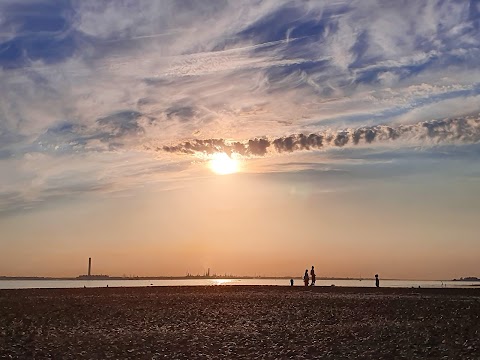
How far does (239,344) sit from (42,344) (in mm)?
8817

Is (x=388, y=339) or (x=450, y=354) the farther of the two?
(x=388, y=339)

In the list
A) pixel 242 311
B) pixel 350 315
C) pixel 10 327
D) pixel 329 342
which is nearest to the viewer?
pixel 329 342

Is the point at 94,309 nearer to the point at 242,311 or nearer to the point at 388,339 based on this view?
the point at 242,311

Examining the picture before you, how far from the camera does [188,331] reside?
93.0ft

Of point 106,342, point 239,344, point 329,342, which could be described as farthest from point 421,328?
point 106,342

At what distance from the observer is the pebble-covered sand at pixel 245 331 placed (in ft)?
72.2

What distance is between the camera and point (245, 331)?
2809 centimetres

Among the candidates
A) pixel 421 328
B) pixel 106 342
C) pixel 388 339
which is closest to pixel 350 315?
pixel 421 328

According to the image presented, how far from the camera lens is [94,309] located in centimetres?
3969

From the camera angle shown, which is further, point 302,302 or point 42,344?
point 302,302

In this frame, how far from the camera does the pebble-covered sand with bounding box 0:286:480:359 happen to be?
2202cm

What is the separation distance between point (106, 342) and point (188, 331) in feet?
15.8

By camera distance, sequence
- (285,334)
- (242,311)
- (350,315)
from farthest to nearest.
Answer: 1. (242,311)
2. (350,315)
3. (285,334)

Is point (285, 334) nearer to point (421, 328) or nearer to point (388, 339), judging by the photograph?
point (388, 339)
